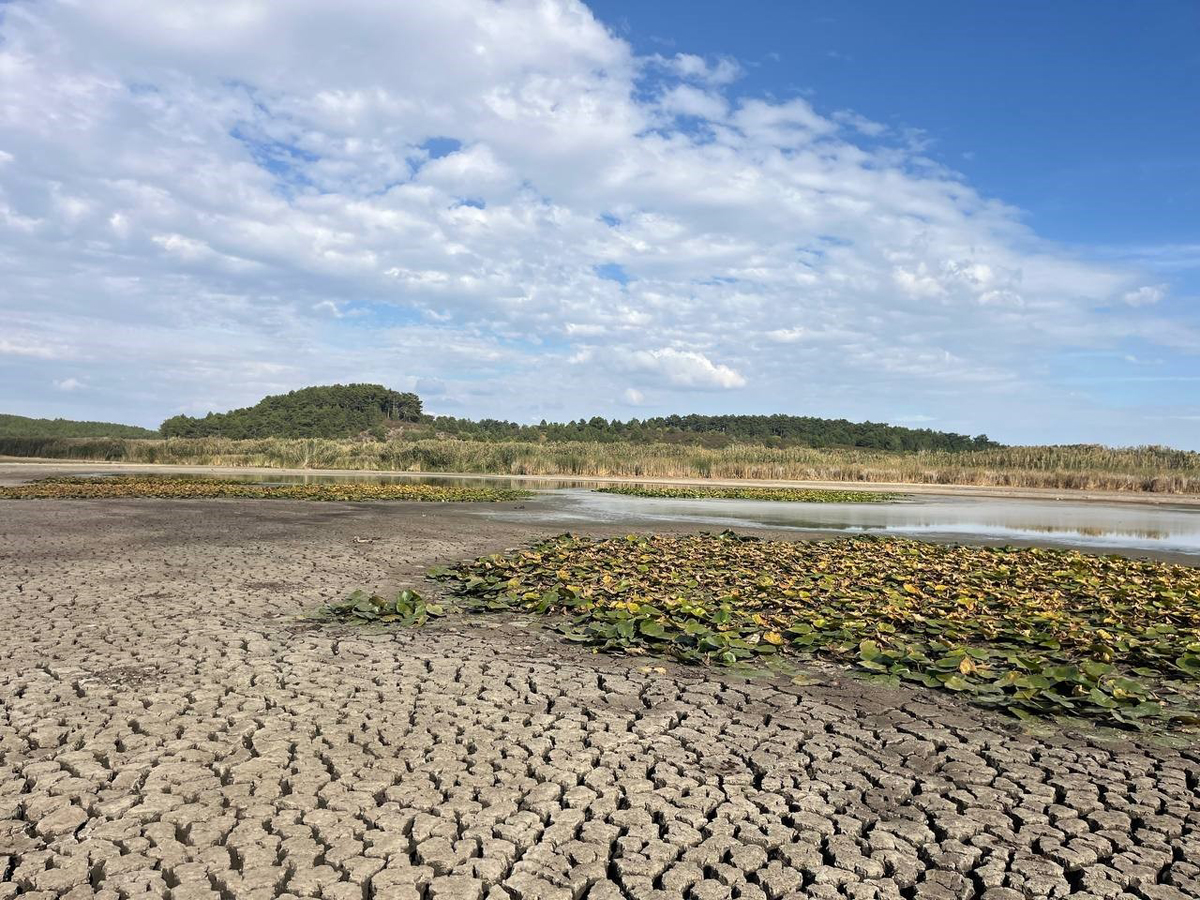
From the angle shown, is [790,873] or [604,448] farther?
[604,448]

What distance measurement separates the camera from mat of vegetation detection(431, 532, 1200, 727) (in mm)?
6148

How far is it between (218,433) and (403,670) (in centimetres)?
9573

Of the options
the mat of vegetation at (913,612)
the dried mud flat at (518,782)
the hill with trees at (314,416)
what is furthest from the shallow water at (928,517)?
the hill with trees at (314,416)

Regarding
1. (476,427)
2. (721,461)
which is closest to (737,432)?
(476,427)

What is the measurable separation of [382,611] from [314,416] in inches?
3852

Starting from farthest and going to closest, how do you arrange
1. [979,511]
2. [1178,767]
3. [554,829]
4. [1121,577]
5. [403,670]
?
[979,511], [1121,577], [403,670], [1178,767], [554,829]

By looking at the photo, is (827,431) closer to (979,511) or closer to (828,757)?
(979,511)

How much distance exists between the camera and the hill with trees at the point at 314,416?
92.9 m

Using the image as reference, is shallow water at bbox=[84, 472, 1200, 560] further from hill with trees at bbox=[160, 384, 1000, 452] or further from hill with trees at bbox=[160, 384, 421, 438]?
hill with trees at bbox=[160, 384, 421, 438]

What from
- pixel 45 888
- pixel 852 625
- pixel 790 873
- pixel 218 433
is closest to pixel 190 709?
pixel 45 888

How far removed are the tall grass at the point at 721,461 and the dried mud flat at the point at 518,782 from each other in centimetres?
3883

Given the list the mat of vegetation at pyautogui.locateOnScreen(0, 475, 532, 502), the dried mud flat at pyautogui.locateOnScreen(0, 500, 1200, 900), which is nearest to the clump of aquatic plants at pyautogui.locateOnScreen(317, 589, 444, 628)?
the dried mud flat at pyautogui.locateOnScreen(0, 500, 1200, 900)

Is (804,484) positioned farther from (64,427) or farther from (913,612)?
(64,427)

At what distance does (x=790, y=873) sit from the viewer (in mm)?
3365
